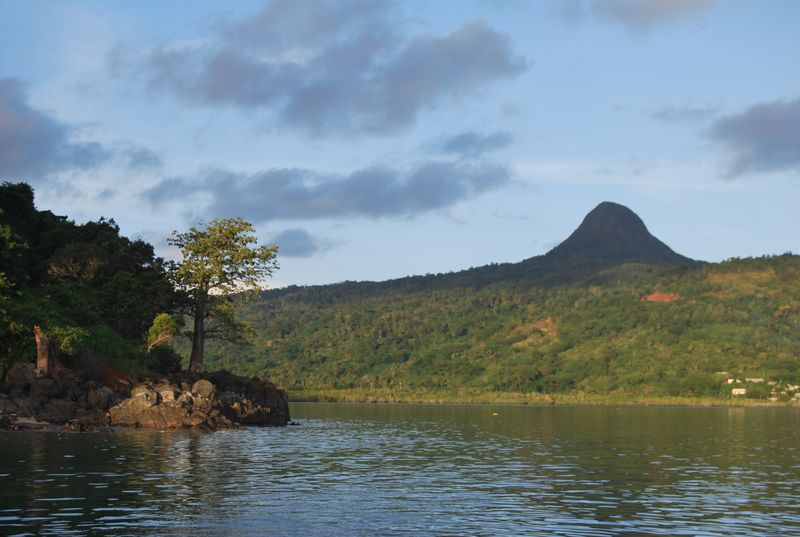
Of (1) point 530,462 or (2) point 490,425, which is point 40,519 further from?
→ (2) point 490,425

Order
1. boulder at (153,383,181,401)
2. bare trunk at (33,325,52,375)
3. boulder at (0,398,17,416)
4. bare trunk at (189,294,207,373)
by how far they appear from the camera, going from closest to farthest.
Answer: boulder at (0,398,17,416) < bare trunk at (33,325,52,375) < boulder at (153,383,181,401) < bare trunk at (189,294,207,373)

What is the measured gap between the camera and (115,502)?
33094 millimetres

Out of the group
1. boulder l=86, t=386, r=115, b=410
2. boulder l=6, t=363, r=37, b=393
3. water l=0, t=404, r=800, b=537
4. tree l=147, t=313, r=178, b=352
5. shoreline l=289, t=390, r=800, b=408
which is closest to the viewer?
water l=0, t=404, r=800, b=537

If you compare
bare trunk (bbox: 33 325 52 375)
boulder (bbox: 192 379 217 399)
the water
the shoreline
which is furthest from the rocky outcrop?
the shoreline

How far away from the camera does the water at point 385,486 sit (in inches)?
1153

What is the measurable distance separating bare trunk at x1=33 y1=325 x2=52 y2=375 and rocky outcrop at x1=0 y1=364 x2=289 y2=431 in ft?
1.78

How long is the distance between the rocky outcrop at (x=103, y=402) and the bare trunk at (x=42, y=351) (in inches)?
21.4

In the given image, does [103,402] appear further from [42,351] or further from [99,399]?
[42,351]

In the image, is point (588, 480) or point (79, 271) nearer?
point (588, 480)

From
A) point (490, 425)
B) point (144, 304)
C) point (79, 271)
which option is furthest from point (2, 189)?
point (490, 425)

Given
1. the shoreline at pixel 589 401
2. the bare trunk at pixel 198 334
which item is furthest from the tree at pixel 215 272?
the shoreline at pixel 589 401

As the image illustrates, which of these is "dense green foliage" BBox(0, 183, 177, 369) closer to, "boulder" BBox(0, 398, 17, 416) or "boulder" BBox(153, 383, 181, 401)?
→ "boulder" BBox(0, 398, 17, 416)

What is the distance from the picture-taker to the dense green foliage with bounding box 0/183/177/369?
72438mm

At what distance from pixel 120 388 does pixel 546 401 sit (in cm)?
13628
